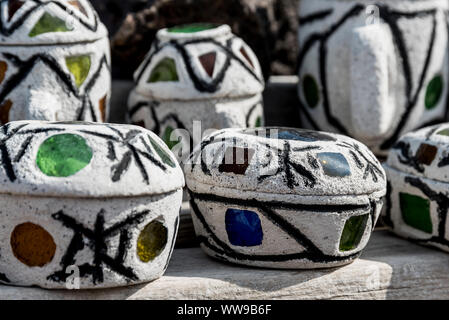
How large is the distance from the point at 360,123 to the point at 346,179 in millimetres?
406

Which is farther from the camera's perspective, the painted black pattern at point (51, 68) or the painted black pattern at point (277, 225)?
the painted black pattern at point (51, 68)

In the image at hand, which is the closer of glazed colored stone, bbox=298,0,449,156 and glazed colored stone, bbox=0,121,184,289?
glazed colored stone, bbox=0,121,184,289

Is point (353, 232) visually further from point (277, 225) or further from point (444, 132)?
point (444, 132)

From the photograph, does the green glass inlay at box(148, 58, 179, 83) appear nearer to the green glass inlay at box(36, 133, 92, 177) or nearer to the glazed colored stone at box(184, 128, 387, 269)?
the glazed colored stone at box(184, 128, 387, 269)

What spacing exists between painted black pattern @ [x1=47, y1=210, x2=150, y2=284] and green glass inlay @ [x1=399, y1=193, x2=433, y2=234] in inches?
25.0

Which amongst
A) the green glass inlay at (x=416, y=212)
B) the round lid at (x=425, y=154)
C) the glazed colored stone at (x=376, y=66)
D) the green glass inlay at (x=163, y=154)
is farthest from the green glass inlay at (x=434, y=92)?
the green glass inlay at (x=163, y=154)

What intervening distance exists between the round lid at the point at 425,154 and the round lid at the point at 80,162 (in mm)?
560

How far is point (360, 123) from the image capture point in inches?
75.0

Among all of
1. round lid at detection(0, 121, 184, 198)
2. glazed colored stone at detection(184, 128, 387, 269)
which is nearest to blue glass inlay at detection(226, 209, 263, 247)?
glazed colored stone at detection(184, 128, 387, 269)

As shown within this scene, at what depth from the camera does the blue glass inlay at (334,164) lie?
153 centimetres

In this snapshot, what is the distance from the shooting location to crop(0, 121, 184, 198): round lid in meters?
1.35

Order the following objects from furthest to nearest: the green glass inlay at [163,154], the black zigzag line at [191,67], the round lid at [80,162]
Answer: the black zigzag line at [191,67] < the green glass inlay at [163,154] < the round lid at [80,162]

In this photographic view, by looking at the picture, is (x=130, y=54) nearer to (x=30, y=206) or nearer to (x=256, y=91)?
(x=256, y=91)

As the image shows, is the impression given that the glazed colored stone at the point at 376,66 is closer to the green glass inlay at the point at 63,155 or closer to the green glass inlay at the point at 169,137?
the green glass inlay at the point at 169,137
